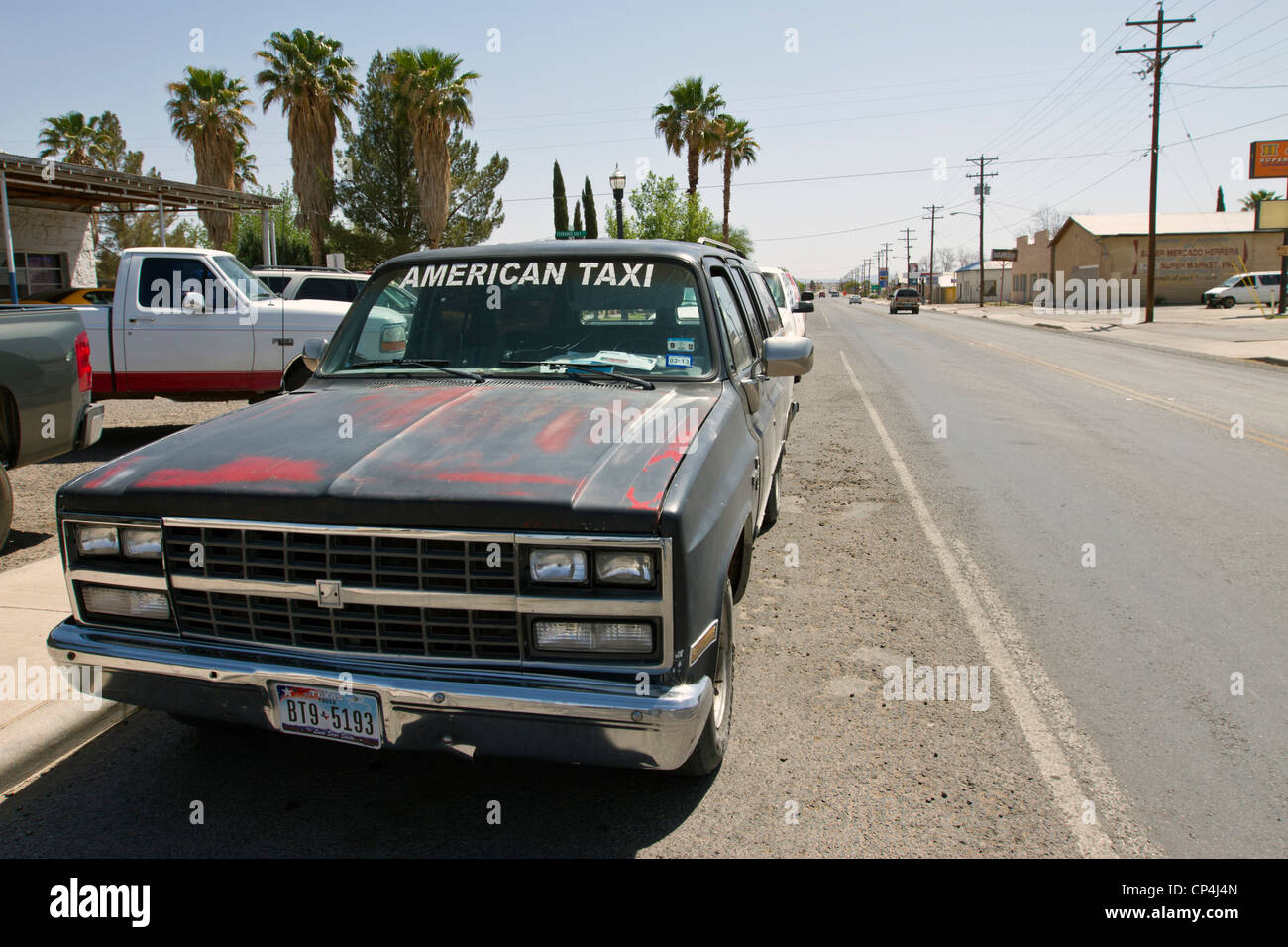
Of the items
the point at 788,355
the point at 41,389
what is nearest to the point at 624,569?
the point at 788,355

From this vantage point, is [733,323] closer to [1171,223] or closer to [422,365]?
[422,365]

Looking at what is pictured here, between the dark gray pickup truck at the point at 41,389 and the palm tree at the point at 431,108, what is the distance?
28717 millimetres

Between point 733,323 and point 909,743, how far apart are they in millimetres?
2185

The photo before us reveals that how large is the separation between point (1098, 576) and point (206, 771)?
5.00m

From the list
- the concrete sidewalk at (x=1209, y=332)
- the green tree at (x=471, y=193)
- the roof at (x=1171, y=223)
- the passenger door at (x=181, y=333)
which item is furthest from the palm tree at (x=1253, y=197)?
the passenger door at (x=181, y=333)

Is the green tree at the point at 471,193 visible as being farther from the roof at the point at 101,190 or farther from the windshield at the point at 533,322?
the windshield at the point at 533,322

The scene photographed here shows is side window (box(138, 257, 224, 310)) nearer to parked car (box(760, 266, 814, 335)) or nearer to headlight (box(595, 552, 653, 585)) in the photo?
parked car (box(760, 266, 814, 335))

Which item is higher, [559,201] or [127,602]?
[559,201]

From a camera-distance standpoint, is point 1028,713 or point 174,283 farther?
point 174,283

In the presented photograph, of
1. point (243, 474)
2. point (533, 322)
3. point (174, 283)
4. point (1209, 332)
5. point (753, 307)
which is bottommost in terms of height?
point (243, 474)

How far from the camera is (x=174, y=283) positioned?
36.0 feet

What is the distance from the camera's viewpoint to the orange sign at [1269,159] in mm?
39562

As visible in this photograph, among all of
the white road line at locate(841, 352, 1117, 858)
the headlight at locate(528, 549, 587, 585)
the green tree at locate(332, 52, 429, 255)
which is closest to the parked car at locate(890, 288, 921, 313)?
the green tree at locate(332, 52, 429, 255)
